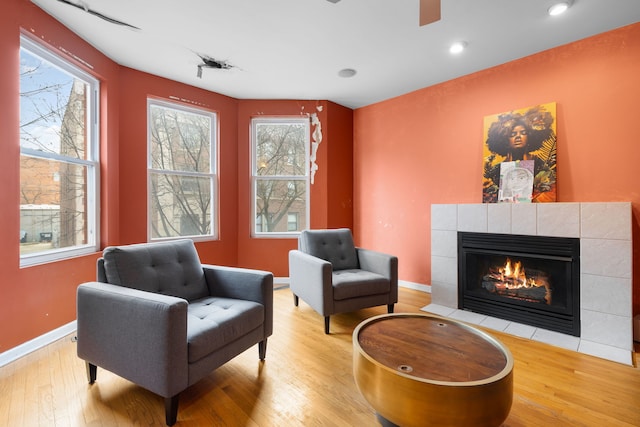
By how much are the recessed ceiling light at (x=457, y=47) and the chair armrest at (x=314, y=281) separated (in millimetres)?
2259

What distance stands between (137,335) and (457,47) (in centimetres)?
326

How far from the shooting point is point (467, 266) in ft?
10.0

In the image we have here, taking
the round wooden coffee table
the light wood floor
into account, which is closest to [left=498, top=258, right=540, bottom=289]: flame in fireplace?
the light wood floor

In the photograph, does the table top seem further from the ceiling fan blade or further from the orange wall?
the orange wall

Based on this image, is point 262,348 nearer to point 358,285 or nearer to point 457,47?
point 358,285

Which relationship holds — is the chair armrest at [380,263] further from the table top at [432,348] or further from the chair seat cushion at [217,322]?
the chair seat cushion at [217,322]

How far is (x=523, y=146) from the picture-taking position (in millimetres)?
2816

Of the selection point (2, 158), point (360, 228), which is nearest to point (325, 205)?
point (360, 228)

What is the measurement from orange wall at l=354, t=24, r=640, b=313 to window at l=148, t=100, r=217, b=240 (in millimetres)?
2099

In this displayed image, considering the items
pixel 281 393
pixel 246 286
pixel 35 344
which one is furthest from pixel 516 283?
pixel 35 344

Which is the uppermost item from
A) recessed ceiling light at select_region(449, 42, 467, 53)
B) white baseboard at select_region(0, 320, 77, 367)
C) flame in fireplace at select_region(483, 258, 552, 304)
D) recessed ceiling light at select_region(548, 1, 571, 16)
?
recessed ceiling light at select_region(449, 42, 467, 53)

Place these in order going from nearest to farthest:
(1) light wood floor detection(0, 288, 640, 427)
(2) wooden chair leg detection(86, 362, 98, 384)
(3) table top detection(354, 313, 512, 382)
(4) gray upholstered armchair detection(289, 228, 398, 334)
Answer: (3) table top detection(354, 313, 512, 382)
(1) light wood floor detection(0, 288, 640, 427)
(2) wooden chair leg detection(86, 362, 98, 384)
(4) gray upholstered armchair detection(289, 228, 398, 334)

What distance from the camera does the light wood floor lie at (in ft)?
4.90

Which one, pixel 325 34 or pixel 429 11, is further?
pixel 325 34
